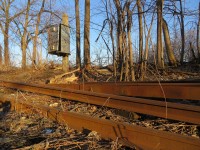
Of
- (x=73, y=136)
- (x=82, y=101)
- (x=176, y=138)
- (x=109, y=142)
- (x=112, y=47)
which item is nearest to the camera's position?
(x=176, y=138)

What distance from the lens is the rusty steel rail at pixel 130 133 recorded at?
110 inches

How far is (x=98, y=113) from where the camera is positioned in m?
4.95

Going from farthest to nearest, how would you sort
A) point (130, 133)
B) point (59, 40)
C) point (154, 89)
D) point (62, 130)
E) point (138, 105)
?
point (59, 40) < point (154, 89) < point (138, 105) < point (62, 130) < point (130, 133)

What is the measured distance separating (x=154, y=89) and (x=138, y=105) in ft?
3.79

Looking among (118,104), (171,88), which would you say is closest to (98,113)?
(118,104)

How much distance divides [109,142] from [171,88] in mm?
2172

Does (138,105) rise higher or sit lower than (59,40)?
lower

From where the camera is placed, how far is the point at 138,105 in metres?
4.31

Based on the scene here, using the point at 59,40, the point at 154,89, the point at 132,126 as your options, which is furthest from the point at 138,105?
the point at 59,40

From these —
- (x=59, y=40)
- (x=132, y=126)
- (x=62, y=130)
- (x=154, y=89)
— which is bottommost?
(x=62, y=130)

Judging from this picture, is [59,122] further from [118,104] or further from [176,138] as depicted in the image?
[176,138]

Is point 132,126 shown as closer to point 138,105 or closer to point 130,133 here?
point 130,133

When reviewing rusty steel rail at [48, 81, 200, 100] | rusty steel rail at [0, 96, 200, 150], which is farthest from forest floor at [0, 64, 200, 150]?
rusty steel rail at [48, 81, 200, 100]

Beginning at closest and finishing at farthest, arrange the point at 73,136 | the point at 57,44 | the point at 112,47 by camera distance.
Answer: the point at 73,136 < the point at 112,47 < the point at 57,44
